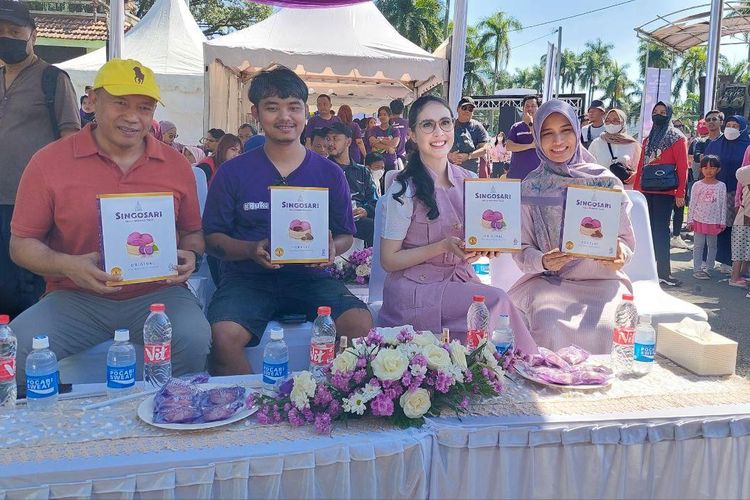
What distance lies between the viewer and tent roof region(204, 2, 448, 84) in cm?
966

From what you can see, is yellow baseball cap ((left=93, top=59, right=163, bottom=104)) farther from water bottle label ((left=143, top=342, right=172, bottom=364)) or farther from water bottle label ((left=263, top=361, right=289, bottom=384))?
water bottle label ((left=263, top=361, right=289, bottom=384))

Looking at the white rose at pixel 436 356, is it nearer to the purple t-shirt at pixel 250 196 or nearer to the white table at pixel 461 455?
the white table at pixel 461 455

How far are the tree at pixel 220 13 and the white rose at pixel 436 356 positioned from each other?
32.0m

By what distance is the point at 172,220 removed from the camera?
8.63 ft

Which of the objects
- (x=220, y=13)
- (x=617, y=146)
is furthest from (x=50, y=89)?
(x=220, y=13)

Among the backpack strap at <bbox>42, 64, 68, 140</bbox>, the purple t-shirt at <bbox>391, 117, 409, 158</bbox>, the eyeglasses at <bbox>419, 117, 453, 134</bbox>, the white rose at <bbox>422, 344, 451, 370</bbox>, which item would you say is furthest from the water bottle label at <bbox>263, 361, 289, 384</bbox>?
the purple t-shirt at <bbox>391, 117, 409, 158</bbox>

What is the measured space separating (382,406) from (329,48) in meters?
→ 9.15

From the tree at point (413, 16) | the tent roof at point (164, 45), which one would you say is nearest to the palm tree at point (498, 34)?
the tree at point (413, 16)

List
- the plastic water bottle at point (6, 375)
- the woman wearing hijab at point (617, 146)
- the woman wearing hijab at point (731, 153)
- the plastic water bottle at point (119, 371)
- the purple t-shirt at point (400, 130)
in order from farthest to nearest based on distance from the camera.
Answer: the purple t-shirt at point (400, 130)
the woman wearing hijab at point (731, 153)
the woman wearing hijab at point (617, 146)
the plastic water bottle at point (119, 371)
the plastic water bottle at point (6, 375)

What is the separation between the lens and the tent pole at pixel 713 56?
11977mm

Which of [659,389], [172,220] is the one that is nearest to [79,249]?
[172,220]

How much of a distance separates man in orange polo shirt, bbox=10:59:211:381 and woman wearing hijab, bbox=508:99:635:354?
175 centimetres

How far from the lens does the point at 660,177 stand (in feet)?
22.9

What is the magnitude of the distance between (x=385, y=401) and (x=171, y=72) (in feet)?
43.1
